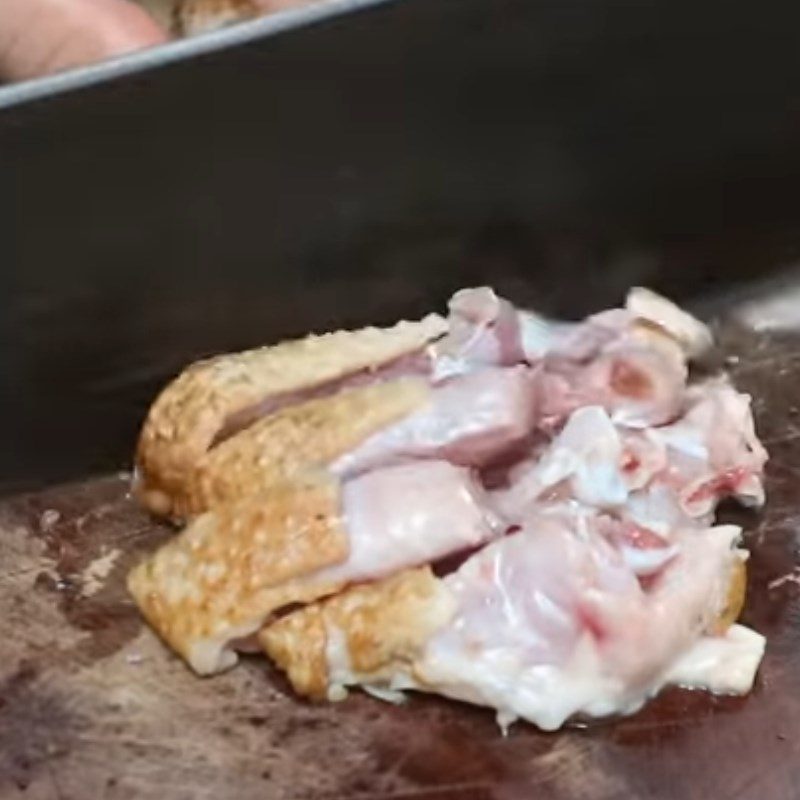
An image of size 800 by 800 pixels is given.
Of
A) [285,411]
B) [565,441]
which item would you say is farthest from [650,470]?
[285,411]

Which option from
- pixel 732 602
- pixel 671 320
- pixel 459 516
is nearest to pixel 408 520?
pixel 459 516

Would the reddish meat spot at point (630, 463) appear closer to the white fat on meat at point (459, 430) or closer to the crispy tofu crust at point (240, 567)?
the white fat on meat at point (459, 430)

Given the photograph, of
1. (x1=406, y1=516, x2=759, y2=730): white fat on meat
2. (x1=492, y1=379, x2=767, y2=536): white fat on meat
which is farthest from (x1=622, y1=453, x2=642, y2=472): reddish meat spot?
(x1=406, y1=516, x2=759, y2=730): white fat on meat

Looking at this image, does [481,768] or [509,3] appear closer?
[481,768]

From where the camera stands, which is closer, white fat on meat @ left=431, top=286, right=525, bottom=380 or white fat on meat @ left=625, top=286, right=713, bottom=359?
white fat on meat @ left=431, top=286, right=525, bottom=380

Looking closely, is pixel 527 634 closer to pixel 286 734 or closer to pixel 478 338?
pixel 286 734

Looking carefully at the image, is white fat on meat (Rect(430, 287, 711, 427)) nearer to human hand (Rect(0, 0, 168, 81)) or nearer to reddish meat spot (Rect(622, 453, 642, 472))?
reddish meat spot (Rect(622, 453, 642, 472))

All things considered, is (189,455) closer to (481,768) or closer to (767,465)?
(481,768)
